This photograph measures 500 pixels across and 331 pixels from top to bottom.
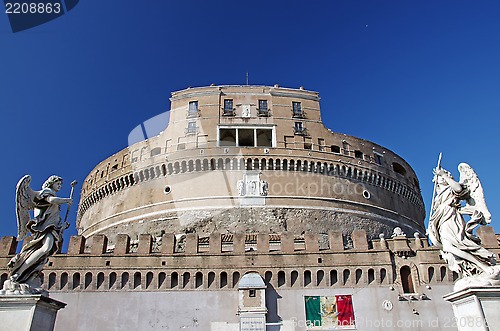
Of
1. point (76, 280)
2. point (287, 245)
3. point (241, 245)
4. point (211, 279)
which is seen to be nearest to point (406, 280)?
point (287, 245)

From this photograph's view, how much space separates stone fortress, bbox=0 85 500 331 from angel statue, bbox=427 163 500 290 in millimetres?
12436

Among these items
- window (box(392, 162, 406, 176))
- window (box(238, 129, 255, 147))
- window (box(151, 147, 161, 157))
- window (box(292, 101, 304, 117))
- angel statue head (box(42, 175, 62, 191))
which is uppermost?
window (box(292, 101, 304, 117))

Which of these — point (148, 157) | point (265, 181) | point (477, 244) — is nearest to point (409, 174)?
point (265, 181)

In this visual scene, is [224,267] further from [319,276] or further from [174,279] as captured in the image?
[319,276]

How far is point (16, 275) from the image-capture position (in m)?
5.98

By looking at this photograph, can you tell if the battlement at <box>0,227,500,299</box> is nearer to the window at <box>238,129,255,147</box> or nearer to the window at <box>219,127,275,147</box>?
the window at <box>219,127,275,147</box>

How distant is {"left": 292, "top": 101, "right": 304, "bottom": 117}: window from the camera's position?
31.5 m

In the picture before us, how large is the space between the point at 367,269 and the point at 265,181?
1153cm

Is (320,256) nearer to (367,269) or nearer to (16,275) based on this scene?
(367,269)

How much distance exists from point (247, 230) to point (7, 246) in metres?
13.3

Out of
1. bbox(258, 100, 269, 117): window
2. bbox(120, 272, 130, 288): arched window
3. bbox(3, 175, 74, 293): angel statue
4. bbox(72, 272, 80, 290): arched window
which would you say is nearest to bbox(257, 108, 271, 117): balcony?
bbox(258, 100, 269, 117): window

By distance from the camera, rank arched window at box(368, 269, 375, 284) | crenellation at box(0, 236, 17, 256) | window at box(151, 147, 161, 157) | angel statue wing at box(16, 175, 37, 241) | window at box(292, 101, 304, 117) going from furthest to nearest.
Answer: window at box(292, 101, 304, 117) → window at box(151, 147, 161, 157) → crenellation at box(0, 236, 17, 256) → arched window at box(368, 269, 375, 284) → angel statue wing at box(16, 175, 37, 241)

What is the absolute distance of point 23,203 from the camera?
6.26 m

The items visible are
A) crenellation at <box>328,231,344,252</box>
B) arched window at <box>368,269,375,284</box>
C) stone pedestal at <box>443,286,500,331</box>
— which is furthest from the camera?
crenellation at <box>328,231,344,252</box>
